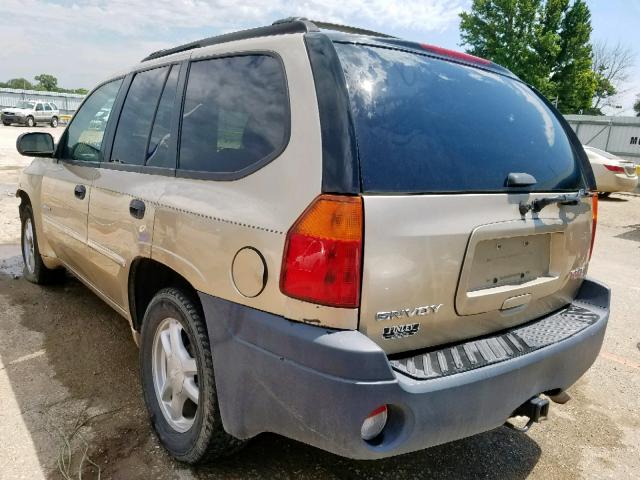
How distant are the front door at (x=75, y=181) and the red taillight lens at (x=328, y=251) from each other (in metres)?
2.01

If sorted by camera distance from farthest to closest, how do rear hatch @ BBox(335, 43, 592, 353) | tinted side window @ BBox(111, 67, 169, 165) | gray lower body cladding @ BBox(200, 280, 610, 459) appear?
1. tinted side window @ BBox(111, 67, 169, 165)
2. rear hatch @ BBox(335, 43, 592, 353)
3. gray lower body cladding @ BBox(200, 280, 610, 459)

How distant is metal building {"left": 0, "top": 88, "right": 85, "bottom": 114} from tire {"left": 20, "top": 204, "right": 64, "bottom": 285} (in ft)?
129

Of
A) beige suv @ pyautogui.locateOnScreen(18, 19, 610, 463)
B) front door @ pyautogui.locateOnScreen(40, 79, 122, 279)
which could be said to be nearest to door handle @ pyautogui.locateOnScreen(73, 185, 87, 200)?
front door @ pyautogui.locateOnScreen(40, 79, 122, 279)

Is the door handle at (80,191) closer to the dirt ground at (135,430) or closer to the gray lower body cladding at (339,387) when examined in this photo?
the dirt ground at (135,430)

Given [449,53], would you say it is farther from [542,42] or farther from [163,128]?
[542,42]

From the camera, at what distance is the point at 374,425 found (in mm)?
1807

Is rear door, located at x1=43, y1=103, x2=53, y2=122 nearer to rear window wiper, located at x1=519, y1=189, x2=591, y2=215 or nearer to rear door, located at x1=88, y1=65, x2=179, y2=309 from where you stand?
rear door, located at x1=88, y1=65, x2=179, y2=309

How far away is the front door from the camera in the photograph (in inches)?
132

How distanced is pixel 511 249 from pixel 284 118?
3.57 feet

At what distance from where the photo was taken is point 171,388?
2.47 m

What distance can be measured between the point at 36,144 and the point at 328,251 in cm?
323

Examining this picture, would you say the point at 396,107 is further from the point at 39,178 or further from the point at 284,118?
the point at 39,178

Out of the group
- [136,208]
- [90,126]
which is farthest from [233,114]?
[90,126]

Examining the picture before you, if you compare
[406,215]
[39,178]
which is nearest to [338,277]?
[406,215]
